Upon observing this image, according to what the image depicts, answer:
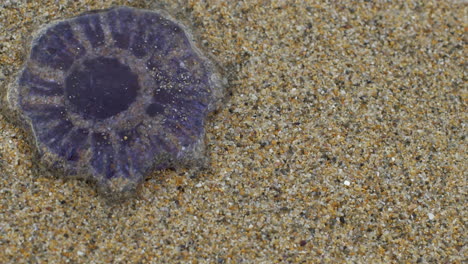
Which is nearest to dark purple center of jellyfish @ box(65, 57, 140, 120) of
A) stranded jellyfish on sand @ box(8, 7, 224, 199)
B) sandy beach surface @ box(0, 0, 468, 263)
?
stranded jellyfish on sand @ box(8, 7, 224, 199)

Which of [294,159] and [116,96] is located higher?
[116,96]

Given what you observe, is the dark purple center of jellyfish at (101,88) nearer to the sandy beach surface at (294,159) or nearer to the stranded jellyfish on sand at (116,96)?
the stranded jellyfish on sand at (116,96)

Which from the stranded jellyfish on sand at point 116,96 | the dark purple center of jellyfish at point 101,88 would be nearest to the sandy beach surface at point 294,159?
the stranded jellyfish on sand at point 116,96

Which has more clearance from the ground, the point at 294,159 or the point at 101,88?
the point at 101,88

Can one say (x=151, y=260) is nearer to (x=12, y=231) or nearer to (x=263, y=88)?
(x=12, y=231)

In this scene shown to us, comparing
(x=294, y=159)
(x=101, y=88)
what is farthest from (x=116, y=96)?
(x=294, y=159)

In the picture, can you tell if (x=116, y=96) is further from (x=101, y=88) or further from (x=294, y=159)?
(x=294, y=159)

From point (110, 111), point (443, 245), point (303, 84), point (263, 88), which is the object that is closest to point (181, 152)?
point (110, 111)
